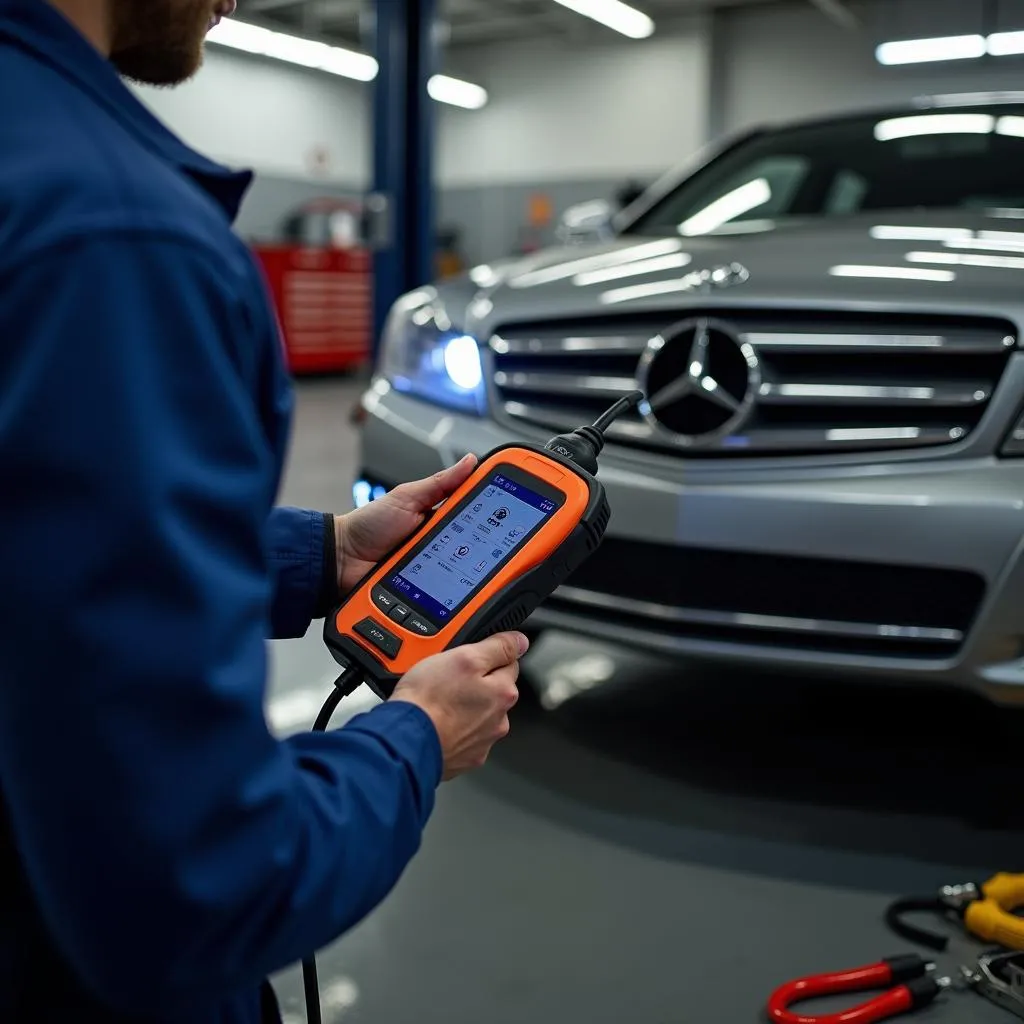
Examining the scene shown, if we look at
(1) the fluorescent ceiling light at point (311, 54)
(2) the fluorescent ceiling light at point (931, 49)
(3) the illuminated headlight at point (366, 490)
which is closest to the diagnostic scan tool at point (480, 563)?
(3) the illuminated headlight at point (366, 490)

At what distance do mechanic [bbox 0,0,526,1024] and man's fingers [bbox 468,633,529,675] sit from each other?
17 cm

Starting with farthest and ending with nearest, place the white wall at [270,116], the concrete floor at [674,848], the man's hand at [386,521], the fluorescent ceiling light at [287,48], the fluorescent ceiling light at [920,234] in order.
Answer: the white wall at [270,116], the fluorescent ceiling light at [287,48], the fluorescent ceiling light at [920,234], the concrete floor at [674,848], the man's hand at [386,521]

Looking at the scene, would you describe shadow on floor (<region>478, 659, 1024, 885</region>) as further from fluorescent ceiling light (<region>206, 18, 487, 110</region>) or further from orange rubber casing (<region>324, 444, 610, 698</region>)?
fluorescent ceiling light (<region>206, 18, 487, 110</region>)

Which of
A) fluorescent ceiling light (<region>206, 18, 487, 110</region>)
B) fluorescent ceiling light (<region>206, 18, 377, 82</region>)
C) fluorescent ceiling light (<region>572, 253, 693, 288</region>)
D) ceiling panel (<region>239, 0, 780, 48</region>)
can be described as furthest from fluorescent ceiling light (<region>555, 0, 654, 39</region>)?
fluorescent ceiling light (<region>572, 253, 693, 288</region>)

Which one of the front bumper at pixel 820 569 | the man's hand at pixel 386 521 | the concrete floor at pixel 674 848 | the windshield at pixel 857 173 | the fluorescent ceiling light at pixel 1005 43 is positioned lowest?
the concrete floor at pixel 674 848

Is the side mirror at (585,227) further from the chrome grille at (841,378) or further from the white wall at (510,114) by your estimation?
the white wall at (510,114)

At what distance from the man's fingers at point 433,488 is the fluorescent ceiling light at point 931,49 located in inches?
219

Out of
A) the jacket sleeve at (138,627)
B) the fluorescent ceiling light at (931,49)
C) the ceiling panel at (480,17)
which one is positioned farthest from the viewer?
the ceiling panel at (480,17)

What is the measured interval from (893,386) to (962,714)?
2.60 feet

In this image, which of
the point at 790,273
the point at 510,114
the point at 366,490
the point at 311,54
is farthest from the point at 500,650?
the point at 510,114

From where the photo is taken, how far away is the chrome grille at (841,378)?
1553 millimetres

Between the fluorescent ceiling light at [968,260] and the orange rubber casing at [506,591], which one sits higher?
the fluorescent ceiling light at [968,260]

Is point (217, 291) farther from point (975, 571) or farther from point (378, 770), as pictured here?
point (975, 571)

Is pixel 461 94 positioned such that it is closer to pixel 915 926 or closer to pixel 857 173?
pixel 857 173
